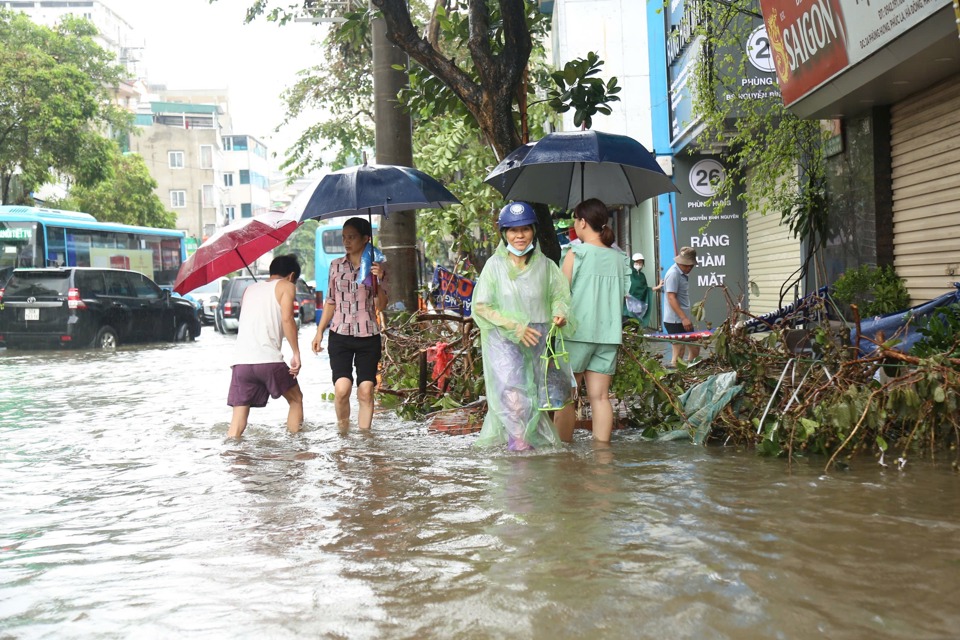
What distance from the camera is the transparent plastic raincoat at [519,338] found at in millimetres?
6871

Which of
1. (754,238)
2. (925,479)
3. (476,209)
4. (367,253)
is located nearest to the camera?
(925,479)

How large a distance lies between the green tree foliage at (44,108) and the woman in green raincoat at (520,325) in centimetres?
2923

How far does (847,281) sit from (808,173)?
239 centimetres

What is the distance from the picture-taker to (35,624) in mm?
3727

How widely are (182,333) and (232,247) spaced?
63.5 feet

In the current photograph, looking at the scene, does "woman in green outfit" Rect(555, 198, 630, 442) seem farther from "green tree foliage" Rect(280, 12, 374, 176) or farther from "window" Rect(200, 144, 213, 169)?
"window" Rect(200, 144, 213, 169)

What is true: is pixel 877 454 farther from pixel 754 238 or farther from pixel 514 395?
pixel 754 238

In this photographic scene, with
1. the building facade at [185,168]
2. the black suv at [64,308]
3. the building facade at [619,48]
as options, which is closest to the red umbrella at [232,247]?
the black suv at [64,308]

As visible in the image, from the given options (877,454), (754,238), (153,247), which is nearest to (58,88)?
(153,247)

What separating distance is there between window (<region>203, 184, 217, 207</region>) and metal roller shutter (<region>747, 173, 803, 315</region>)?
66.0 meters

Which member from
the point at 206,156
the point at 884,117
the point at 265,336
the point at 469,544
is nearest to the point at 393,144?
the point at 265,336

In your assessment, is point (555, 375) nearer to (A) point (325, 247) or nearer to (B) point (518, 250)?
(B) point (518, 250)

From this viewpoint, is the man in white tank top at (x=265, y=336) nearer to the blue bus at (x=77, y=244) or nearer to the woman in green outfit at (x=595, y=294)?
the woman in green outfit at (x=595, y=294)

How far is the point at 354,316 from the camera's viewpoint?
8250 mm
